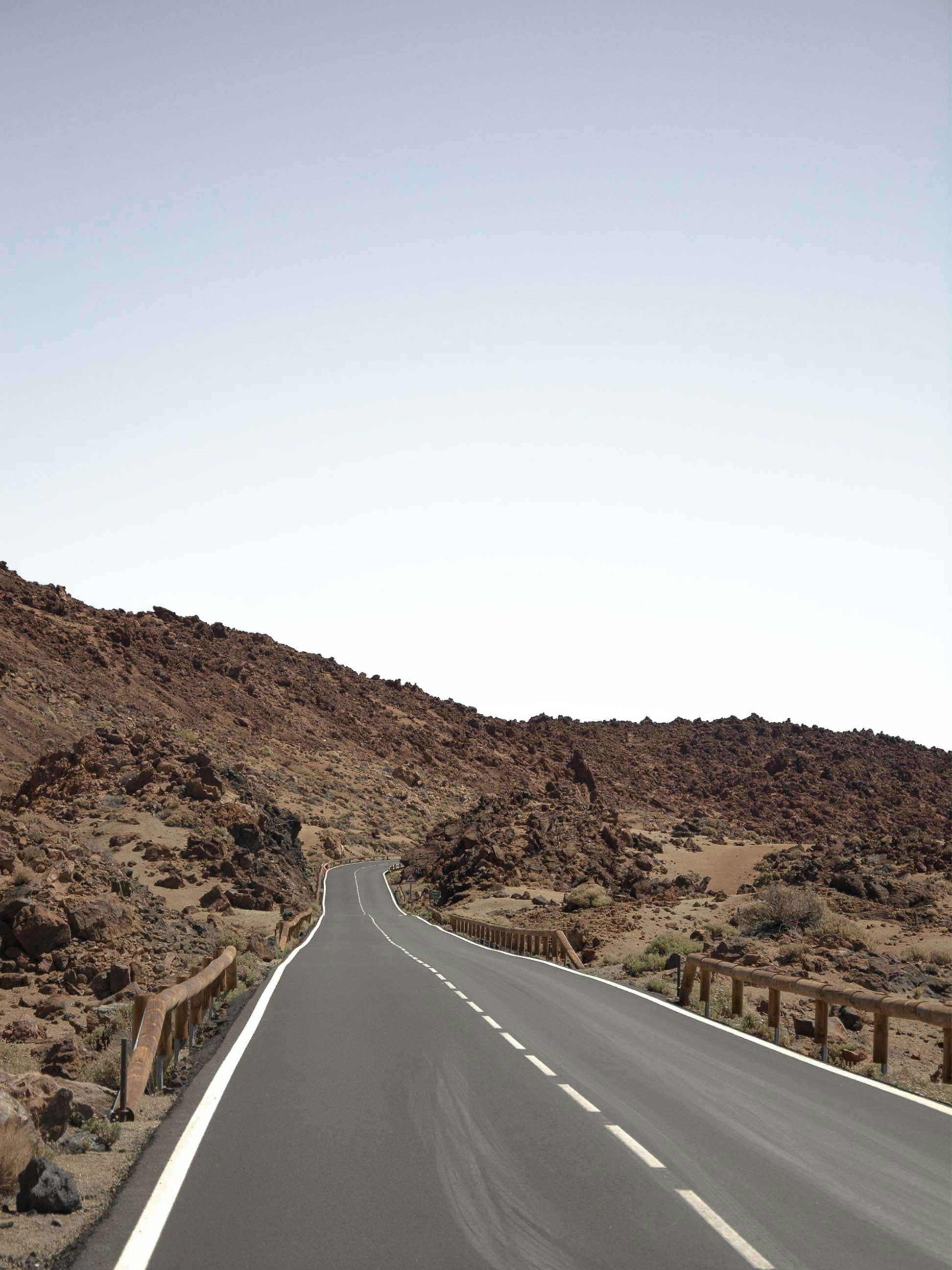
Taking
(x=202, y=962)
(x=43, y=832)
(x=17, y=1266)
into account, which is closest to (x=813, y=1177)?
(x=17, y=1266)

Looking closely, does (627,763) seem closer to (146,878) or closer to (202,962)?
(146,878)

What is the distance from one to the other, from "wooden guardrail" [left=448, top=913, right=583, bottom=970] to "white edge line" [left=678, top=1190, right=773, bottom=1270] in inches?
828

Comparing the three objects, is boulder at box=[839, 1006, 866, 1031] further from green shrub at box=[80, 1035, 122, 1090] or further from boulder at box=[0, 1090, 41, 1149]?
boulder at box=[0, 1090, 41, 1149]

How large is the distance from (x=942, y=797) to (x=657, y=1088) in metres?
143

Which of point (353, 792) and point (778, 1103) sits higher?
point (353, 792)

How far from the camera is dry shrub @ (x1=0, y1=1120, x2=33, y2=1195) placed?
6895 millimetres

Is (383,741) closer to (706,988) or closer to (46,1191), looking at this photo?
(706,988)

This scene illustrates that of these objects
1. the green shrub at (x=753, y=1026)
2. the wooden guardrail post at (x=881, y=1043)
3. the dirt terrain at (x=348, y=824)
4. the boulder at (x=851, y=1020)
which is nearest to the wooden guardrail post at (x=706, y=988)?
the green shrub at (x=753, y=1026)

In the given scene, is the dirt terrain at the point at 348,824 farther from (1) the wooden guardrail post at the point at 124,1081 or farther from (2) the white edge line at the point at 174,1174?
(2) the white edge line at the point at 174,1174

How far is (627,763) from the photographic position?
159 meters

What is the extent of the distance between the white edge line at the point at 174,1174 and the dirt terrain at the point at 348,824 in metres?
0.90

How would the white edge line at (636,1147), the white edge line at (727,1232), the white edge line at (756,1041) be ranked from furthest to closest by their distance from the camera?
the white edge line at (756,1041)
the white edge line at (636,1147)
the white edge line at (727,1232)

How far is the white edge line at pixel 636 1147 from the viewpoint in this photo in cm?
790

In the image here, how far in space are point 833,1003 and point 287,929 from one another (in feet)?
89.0
